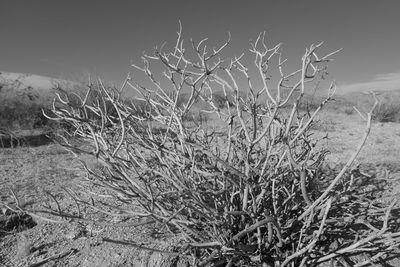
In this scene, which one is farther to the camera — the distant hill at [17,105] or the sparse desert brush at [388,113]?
the sparse desert brush at [388,113]

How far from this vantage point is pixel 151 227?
2330mm

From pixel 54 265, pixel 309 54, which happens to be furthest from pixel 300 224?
pixel 54 265

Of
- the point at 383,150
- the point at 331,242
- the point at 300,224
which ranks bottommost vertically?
the point at 383,150

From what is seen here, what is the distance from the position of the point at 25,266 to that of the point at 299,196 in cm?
171

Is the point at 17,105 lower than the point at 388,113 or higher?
higher

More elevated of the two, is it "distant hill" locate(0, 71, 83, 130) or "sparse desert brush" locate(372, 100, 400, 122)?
"distant hill" locate(0, 71, 83, 130)

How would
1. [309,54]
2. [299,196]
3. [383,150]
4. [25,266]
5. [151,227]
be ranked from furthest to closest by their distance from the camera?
[383,150] < [151,227] < [25,266] < [299,196] < [309,54]

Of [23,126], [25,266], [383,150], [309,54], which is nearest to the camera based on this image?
[309,54]

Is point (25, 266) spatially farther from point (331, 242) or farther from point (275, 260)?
point (331, 242)

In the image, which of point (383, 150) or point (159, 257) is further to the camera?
point (383, 150)

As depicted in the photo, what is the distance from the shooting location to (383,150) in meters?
5.07

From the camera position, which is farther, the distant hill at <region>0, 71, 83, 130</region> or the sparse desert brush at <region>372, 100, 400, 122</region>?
the sparse desert brush at <region>372, 100, 400, 122</region>

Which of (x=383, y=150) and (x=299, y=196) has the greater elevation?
(x=299, y=196)

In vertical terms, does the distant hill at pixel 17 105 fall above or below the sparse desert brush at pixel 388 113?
above
